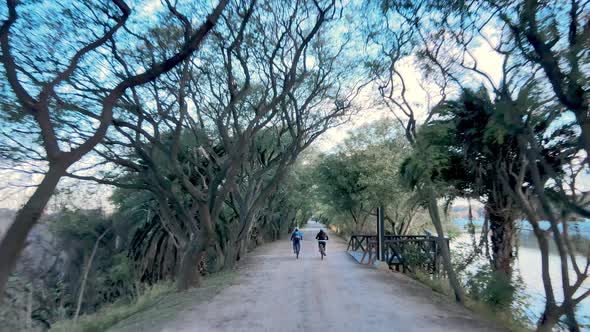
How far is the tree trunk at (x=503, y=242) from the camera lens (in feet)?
37.1

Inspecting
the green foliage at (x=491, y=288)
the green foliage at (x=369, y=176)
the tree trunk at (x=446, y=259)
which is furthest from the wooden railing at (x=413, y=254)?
the green foliage at (x=491, y=288)

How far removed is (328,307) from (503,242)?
5518mm

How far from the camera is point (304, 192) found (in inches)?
1524

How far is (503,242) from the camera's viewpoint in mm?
11562

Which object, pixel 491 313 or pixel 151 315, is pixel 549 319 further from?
pixel 151 315

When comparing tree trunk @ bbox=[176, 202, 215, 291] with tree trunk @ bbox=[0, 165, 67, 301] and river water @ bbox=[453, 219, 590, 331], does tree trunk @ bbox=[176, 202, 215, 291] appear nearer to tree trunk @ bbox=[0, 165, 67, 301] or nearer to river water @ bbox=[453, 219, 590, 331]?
tree trunk @ bbox=[0, 165, 67, 301]

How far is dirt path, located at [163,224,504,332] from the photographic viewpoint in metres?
7.57

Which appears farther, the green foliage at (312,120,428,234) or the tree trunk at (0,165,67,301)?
the green foliage at (312,120,428,234)

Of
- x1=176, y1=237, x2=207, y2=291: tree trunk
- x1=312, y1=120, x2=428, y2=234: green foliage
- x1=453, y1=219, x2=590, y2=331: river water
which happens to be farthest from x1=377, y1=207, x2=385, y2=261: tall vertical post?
x1=176, y1=237, x2=207, y2=291: tree trunk

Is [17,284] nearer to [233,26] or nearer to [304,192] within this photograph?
[233,26]

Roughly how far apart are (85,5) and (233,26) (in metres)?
4.39

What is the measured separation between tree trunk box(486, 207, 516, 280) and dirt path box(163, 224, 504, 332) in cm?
194

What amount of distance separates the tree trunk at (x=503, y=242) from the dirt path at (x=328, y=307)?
1.94m

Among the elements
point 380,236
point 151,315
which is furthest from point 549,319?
point 380,236
